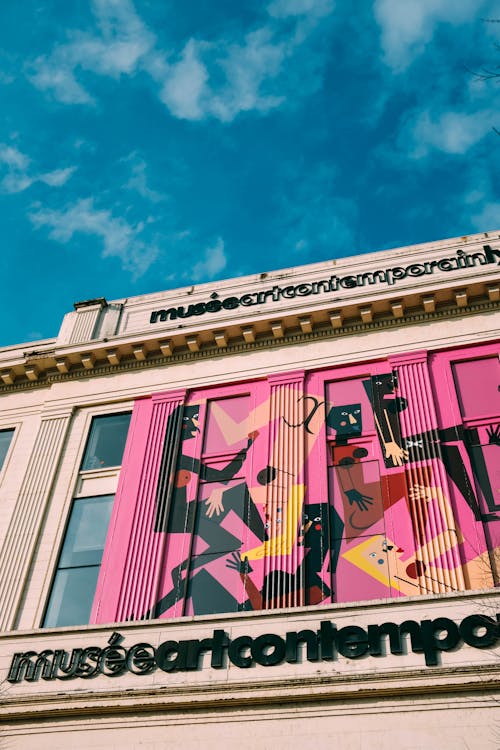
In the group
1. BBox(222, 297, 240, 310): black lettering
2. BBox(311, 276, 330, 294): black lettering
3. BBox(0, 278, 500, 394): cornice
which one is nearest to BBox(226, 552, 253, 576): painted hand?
BBox(0, 278, 500, 394): cornice

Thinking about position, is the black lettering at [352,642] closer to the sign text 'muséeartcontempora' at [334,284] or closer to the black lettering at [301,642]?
the black lettering at [301,642]

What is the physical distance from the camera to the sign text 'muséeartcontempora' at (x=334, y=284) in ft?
71.8

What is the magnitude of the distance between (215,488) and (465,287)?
26.6 ft

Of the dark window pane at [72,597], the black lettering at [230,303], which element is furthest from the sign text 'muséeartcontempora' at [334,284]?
the dark window pane at [72,597]

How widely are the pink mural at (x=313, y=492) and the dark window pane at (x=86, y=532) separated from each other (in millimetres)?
549

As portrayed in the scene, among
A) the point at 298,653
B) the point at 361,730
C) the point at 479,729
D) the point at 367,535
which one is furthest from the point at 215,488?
the point at 479,729

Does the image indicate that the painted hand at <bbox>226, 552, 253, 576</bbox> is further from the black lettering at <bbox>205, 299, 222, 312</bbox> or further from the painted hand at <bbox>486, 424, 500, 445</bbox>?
the black lettering at <bbox>205, 299, 222, 312</bbox>

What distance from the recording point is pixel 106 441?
Result: 21.6m

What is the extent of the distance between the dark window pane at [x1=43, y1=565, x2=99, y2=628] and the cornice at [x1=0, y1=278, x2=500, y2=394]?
6.24m

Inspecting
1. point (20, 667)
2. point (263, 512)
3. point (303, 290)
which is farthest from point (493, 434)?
point (20, 667)

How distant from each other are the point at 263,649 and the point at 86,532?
6253mm

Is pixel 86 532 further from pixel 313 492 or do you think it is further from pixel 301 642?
pixel 301 642

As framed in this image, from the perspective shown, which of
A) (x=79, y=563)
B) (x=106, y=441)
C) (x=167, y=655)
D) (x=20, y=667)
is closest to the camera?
(x=167, y=655)

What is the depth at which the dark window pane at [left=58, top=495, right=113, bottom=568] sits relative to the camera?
62.4 ft
